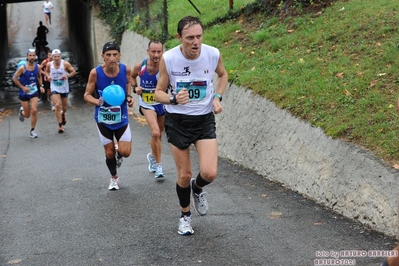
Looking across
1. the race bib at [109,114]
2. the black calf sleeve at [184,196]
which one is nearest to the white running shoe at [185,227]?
the black calf sleeve at [184,196]

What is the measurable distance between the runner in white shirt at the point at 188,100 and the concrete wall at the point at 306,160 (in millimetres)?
1664

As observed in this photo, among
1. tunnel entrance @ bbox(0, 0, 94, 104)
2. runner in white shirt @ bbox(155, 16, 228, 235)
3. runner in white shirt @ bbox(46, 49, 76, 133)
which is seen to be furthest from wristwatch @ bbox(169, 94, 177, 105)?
tunnel entrance @ bbox(0, 0, 94, 104)

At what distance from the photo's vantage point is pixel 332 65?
10031 millimetres

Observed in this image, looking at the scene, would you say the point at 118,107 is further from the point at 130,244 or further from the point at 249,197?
the point at 130,244

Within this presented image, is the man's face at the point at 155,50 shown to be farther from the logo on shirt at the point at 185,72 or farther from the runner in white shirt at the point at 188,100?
the logo on shirt at the point at 185,72

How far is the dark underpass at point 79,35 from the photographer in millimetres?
28328

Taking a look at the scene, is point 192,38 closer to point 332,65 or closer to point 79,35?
point 332,65

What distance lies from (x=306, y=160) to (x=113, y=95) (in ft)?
8.69

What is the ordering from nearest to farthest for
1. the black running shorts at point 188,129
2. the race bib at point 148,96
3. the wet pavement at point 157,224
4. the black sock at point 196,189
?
the wet pavement at point 157,224 → the black running shorts at point 188,129 → the black sock at point 196,189 → the race bib at point 148,96

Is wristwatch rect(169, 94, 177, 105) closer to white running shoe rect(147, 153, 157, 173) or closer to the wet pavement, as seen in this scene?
the wet pavement

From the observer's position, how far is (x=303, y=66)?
10.6 metres

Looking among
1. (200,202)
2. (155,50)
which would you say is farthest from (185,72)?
(155,50)

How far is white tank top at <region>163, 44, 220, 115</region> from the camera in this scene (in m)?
6.41

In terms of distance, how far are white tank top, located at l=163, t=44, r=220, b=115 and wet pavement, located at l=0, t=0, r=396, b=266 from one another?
52.3 inches
